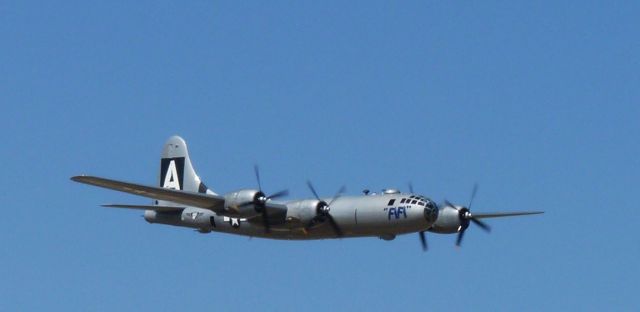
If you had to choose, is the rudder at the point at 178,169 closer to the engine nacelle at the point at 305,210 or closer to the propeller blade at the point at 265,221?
the propeller blade at the point at 265,221

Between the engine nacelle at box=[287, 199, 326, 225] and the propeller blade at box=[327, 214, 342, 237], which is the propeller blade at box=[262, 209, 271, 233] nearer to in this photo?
the engine nacelle at box=[287, 199, 326, 225]

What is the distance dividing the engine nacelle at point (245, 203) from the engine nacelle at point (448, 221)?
33.0 ft

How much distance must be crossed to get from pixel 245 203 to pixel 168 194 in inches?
159

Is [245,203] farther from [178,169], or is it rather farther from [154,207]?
[178,169]

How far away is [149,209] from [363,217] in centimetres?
1314

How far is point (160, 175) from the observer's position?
9100cm

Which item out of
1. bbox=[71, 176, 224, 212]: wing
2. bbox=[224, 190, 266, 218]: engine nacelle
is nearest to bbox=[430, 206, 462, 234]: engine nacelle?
→ bbox=[224, 190, 266, 218]: engine nacelle

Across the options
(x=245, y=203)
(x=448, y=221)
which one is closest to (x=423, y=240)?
(x=448, y=221)

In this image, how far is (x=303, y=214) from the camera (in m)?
78.7

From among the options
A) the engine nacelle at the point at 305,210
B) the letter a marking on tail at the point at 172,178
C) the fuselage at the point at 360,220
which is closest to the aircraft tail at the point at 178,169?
the letter a marking on tail at the point at 172,178

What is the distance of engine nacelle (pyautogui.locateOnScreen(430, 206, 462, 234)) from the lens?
8212 cm

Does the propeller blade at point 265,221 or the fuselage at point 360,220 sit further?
the propeller blade at point 265,221

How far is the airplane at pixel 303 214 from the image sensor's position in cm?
7638

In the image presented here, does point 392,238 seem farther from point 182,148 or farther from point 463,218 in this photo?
point 182,148
